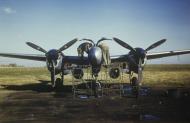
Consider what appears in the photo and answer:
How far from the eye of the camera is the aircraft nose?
21281 mm

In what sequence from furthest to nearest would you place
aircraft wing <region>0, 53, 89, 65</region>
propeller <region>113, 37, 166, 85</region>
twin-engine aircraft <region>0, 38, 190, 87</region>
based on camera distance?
aircraft wing <region>0, 53, 89, 65</region>
propeller <region>113, 37, 166, 85</region>
twin-engine aircraft <region>0, 38, 190, 87</region>

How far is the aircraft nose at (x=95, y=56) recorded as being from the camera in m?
21.3

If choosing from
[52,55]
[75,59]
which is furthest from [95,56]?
[75,59]

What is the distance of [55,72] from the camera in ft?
80.8

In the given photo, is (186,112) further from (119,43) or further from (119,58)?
(119,58)

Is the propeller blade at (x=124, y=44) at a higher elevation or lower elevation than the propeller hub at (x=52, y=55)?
higher

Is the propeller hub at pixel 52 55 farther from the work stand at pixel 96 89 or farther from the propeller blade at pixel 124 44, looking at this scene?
the propeller blade at pixel 124 44

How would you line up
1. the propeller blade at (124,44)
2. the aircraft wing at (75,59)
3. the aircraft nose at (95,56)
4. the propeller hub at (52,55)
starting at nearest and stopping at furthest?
the aircraft nose at (95,56) < the propeller hub at (52,55) < the propeller blade at (124,44) < the aircraft wing at (75,59)

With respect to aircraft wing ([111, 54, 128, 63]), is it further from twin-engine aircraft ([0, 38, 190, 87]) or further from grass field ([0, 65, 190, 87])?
grass field ([0, 65, 190, 87])

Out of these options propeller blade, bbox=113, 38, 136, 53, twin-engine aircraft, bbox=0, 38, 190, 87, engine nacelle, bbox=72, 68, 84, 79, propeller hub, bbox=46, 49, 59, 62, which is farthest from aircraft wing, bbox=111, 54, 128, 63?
propeller hub, bbox=46, 49, 59, 62

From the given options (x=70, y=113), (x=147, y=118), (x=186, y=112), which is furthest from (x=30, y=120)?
(x=186, y=112)

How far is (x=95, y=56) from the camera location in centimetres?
2127

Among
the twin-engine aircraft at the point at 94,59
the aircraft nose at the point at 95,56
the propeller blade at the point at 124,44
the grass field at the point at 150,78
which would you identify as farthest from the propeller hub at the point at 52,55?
the grass field at the point at 150,78

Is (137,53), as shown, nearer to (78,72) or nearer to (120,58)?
(120,58)
